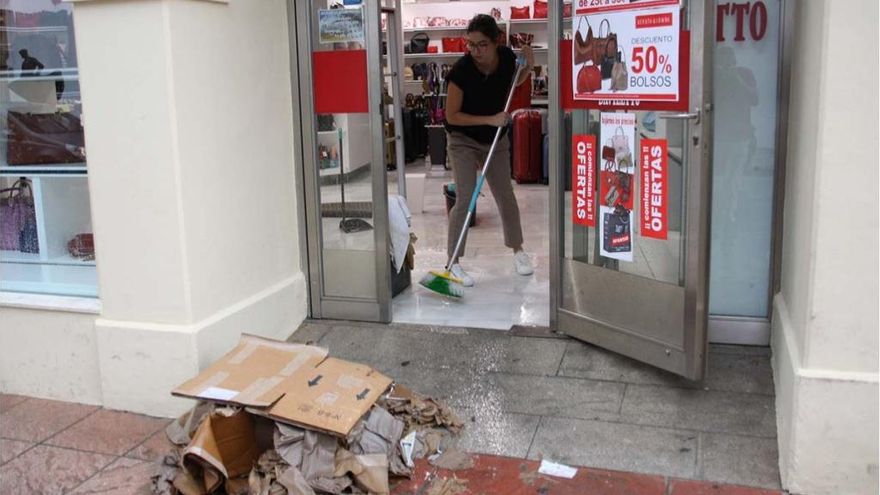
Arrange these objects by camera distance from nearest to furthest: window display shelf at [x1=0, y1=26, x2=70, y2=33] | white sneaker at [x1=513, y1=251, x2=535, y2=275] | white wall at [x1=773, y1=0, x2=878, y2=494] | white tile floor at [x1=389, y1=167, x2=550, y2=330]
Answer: white wall at [x1=773, y1=0, x2=878, y2=494] → window display shelf at [x1=0, y1=26, x2=70, y2=33] → white tile floor at [x1=389, y1=167, x2=550, y2=330] → white sneaker at [x1=513, y1=251, x2=535, y2=275]

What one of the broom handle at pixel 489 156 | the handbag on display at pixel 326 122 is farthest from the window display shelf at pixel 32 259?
the broom handle at pixel 489 156

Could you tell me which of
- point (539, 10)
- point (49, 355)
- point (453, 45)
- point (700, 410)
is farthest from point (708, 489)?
point (453, 45)

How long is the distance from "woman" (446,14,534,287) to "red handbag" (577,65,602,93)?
1.41 meters

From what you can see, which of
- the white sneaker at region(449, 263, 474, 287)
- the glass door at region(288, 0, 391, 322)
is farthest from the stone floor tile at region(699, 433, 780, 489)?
the white sneaker at region(449, 263, 474, 287)

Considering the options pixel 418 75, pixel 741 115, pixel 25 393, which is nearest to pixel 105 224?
pixel 25 393

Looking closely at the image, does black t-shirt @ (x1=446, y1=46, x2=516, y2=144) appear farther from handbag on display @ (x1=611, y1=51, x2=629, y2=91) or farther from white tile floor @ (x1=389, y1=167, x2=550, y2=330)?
handbag on display @ (x1=611, y1=51, x2=629, y2=91)

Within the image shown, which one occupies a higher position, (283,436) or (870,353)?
(870,353)

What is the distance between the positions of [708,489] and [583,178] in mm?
1711

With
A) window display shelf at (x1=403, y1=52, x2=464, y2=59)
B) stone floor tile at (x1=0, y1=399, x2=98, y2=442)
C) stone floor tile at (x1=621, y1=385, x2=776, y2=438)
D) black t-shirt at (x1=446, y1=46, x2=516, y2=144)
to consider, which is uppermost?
window display shelf at (x1=403, y1=52, x2=464, y2=59)

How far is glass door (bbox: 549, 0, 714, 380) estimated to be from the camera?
3.79m

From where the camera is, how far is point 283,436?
135 inches

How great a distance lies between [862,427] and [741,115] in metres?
1.85

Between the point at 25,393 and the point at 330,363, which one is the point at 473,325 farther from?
the point at 25,393

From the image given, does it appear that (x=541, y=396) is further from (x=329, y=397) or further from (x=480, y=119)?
(x=480, y=119)
